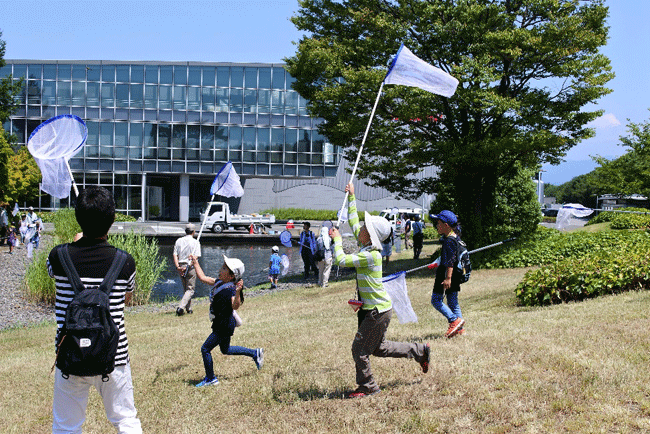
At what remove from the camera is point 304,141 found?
50281mm

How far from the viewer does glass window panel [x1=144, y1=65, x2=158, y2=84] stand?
4800cm

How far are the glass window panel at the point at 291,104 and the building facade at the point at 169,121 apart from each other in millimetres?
79

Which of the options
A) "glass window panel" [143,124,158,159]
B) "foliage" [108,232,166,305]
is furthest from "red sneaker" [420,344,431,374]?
"glass window panel" [143,124,158,159]

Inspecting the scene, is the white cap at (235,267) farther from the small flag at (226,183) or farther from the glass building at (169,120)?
the glass building at (169,120)

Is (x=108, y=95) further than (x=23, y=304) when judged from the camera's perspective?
Yes

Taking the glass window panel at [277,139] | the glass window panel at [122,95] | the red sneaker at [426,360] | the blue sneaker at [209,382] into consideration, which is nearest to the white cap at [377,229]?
the red sneaker at [426,360]

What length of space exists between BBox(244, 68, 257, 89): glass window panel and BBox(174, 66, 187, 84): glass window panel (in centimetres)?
463

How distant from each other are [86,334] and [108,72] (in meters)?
47.9

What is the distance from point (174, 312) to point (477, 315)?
22.8ft

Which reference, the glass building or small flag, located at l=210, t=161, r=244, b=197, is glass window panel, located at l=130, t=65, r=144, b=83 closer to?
the glass building

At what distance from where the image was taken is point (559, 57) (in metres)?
17.6

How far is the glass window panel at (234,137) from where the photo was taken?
49250 mm

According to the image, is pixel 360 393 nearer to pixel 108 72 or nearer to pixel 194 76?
pixel 194 76

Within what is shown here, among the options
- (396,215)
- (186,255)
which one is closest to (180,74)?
(396,215)
